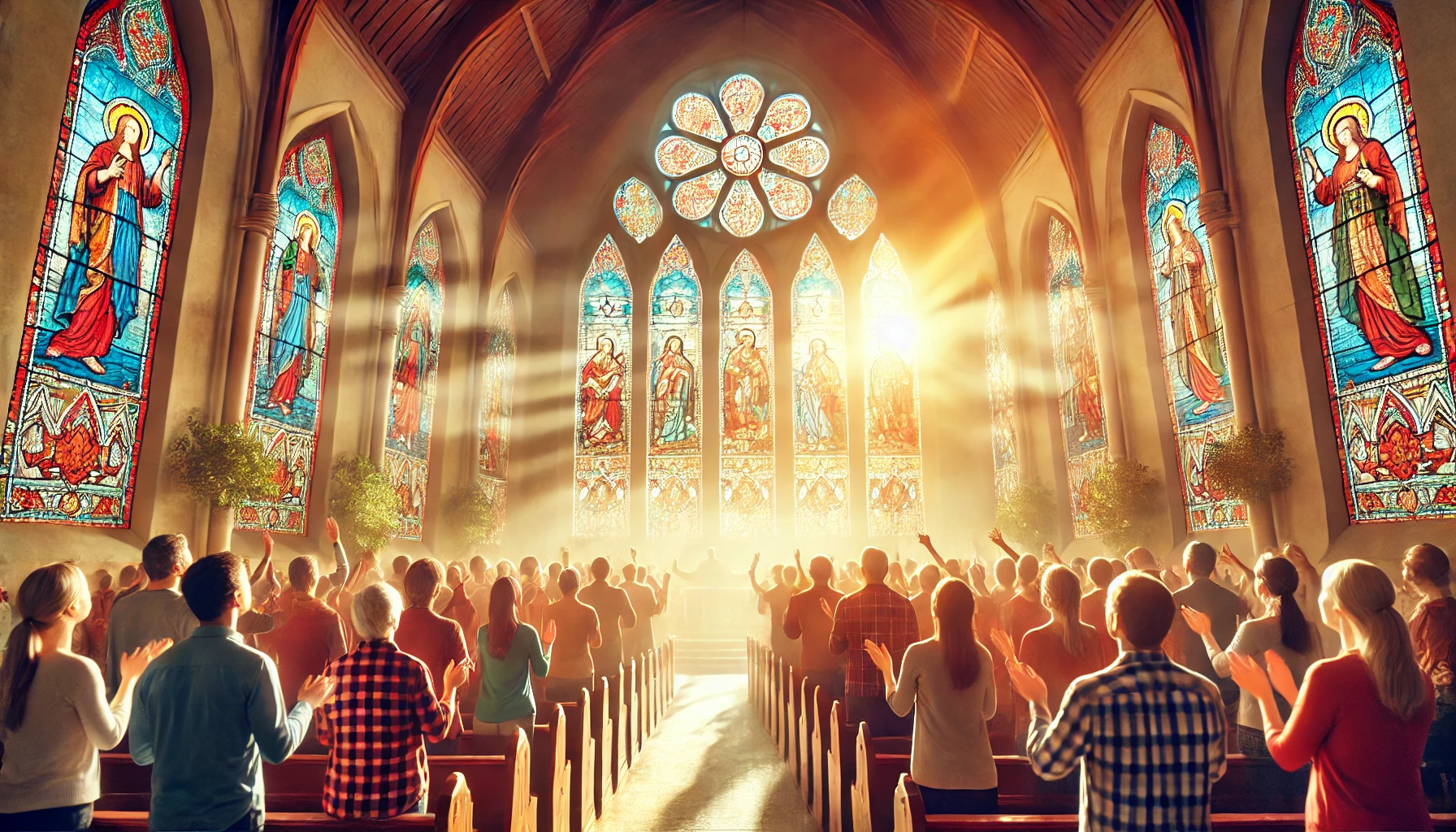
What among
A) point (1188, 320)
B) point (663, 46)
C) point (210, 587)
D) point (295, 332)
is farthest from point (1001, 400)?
point (210, 587)

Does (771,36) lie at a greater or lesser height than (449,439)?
greater

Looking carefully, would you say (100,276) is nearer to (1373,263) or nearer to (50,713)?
(50,713)

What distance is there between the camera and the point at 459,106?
44.1 ft

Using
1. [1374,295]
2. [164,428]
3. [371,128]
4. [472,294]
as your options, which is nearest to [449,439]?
[472,294]

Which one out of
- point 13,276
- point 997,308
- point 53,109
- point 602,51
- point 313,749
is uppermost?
point 602,51

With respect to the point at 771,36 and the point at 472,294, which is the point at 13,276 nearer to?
the point at 472,294

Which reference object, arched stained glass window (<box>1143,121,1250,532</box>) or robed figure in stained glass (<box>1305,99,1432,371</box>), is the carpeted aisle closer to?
arched stained glass window (<box>1143,121,1250,532</box>)

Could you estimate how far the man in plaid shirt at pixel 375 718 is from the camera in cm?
258

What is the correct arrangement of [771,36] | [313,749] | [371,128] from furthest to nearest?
1. [771,36]
2. [371,128]
3. [313,749]

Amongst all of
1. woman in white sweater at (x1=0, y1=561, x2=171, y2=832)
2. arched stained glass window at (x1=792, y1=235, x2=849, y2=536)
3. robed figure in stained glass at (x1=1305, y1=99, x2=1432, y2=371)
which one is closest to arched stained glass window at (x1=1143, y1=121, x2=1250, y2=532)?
robed figure in stained glass at (x1=1305, y1=99, x2=1432, y2=371)

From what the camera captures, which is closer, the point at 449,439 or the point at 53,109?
the point at 53,109

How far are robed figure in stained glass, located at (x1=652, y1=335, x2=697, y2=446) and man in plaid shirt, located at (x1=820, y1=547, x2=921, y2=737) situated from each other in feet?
42.9

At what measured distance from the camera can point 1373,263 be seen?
734cm

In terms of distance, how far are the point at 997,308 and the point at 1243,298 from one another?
672 cm
